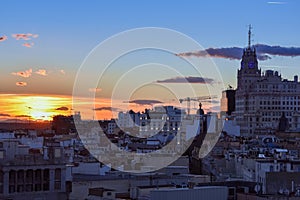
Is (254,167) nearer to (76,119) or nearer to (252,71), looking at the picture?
(76,119)

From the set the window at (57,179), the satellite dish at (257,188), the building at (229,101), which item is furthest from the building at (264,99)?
the satellite dish at (257,188)

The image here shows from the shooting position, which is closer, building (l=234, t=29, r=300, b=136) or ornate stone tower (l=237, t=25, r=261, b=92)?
building (l=234, t=29, r=300, b=136)

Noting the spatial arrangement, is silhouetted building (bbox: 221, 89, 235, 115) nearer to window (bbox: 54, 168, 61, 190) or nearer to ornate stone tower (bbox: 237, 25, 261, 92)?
ornate stone tower (bbox: 237, 25, 261, 92)

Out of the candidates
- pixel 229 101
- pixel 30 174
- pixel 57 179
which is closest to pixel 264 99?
pixel 229 101

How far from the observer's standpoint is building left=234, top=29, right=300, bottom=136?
69200 millimetres

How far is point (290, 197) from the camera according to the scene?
51.8ft

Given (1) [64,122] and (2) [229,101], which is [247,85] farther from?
(1) [64,122]

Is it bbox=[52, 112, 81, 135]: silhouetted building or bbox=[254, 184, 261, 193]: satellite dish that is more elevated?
bbox=[52, 112, 81, 135]: silhouetted building

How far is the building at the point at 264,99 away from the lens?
69200 mm

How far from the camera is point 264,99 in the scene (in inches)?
2901

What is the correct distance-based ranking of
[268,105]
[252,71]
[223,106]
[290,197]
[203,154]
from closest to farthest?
[290,197] → [203,154] → [268,105] → [252,71] → [223,106]

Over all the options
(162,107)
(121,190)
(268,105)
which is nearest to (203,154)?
(121,190)

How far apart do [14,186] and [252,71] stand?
204 ft

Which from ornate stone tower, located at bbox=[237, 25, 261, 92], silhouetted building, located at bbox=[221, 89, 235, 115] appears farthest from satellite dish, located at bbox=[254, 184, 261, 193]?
silhouetted building, located at bbox=[221, 89, 235, 115]
